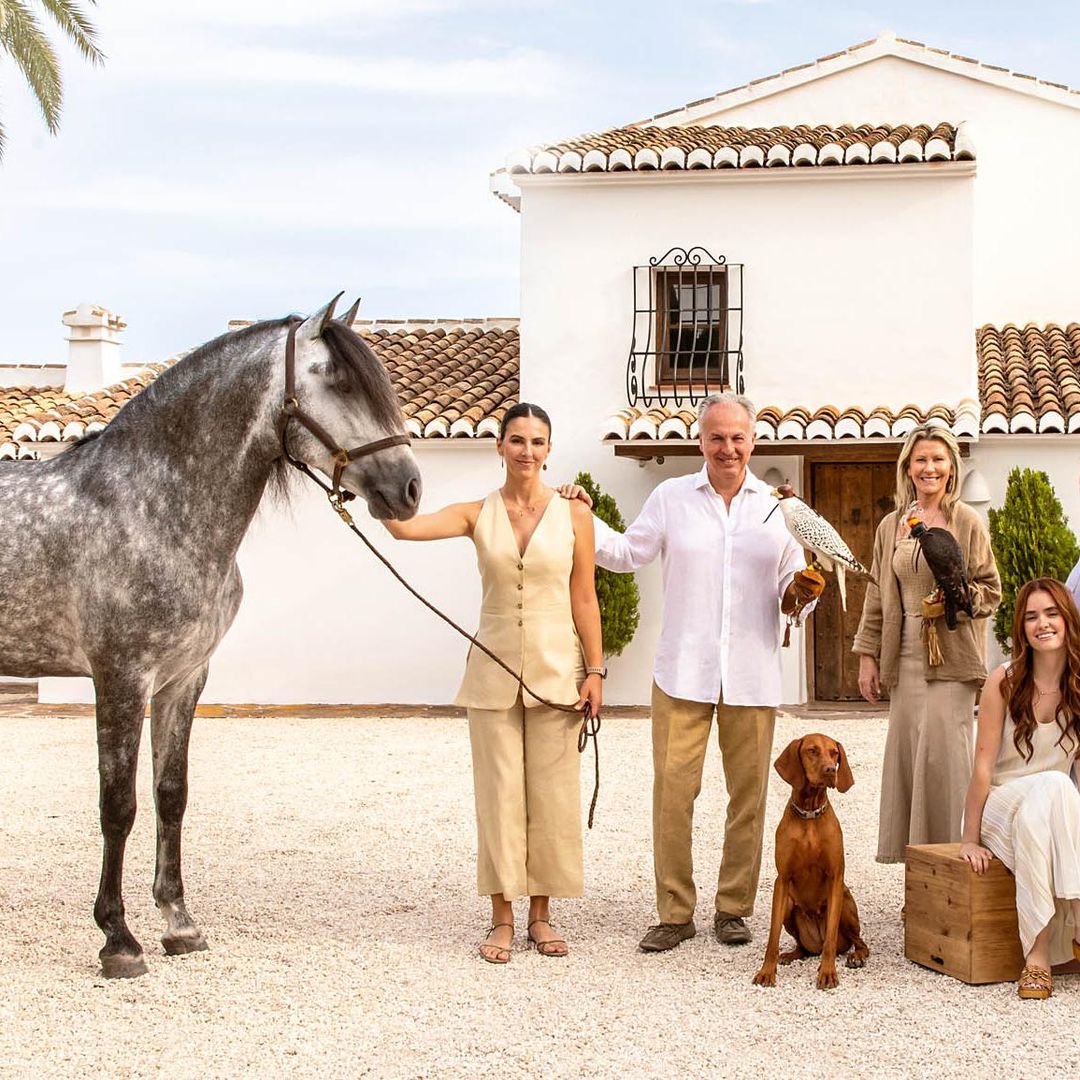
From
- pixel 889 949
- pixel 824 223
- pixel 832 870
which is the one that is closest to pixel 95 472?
pixel 832 870

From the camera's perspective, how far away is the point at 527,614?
5.43 metres

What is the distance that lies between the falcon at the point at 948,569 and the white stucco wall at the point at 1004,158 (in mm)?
13280

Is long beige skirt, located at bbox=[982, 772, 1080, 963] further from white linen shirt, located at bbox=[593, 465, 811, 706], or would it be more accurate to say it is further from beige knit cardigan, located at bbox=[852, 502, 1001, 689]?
white linen shirt, located at bbox=[593, 465, 811, 706]

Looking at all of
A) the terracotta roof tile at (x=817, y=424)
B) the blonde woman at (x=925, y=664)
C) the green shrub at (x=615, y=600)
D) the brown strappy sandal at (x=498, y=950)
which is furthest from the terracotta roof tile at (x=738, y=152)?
the brown strappy sandal at (x=498, y=950)

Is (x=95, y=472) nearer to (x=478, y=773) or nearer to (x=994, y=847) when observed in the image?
(x=478, y=773)

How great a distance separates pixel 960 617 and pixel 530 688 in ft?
5.70

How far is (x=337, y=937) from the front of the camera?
5.79 metres

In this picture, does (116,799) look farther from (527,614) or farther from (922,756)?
(922,756)

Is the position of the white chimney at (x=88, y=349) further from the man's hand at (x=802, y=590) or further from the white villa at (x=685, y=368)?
the man's hand at (x=802, y=590)

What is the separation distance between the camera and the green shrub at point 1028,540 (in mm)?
13570

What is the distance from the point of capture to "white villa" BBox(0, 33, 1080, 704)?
48.5 ft

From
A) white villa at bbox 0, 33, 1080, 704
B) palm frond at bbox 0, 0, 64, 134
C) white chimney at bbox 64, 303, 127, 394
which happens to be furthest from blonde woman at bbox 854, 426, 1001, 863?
white chimney at bbox 64, 303, 127, 394

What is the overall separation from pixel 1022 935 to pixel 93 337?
1760 centimetres

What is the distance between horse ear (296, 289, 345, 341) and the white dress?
2.98 m
